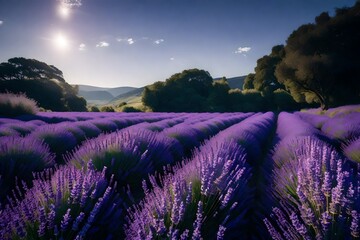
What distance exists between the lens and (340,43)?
21.8 m

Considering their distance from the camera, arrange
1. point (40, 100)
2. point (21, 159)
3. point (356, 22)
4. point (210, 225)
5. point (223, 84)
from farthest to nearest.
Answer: point (223, 84), point (40, 100), point (356, 22), point (21, 159), point (210, 225)

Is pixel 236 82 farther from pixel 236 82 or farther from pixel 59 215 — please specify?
pixel 59 215

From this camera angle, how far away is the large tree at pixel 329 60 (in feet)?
64.8

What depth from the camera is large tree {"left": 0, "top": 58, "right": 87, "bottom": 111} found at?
3284 centimetres

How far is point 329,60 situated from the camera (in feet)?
64.5

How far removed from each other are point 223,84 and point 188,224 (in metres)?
41.7

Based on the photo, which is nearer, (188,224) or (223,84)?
(188,224)

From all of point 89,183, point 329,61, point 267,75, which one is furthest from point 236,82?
point 89,183

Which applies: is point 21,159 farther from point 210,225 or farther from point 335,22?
point 335,22

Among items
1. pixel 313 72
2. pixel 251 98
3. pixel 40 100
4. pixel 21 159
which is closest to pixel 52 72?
pixel 40 100

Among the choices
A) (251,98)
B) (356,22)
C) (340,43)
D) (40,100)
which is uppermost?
(356,22)

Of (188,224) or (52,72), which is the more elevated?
(52,72)

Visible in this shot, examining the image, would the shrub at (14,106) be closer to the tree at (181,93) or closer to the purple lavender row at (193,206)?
the purple lavender row at (193,206)

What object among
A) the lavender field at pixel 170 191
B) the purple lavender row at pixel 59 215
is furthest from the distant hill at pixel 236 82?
the purple lavender row at pixel 59 215
